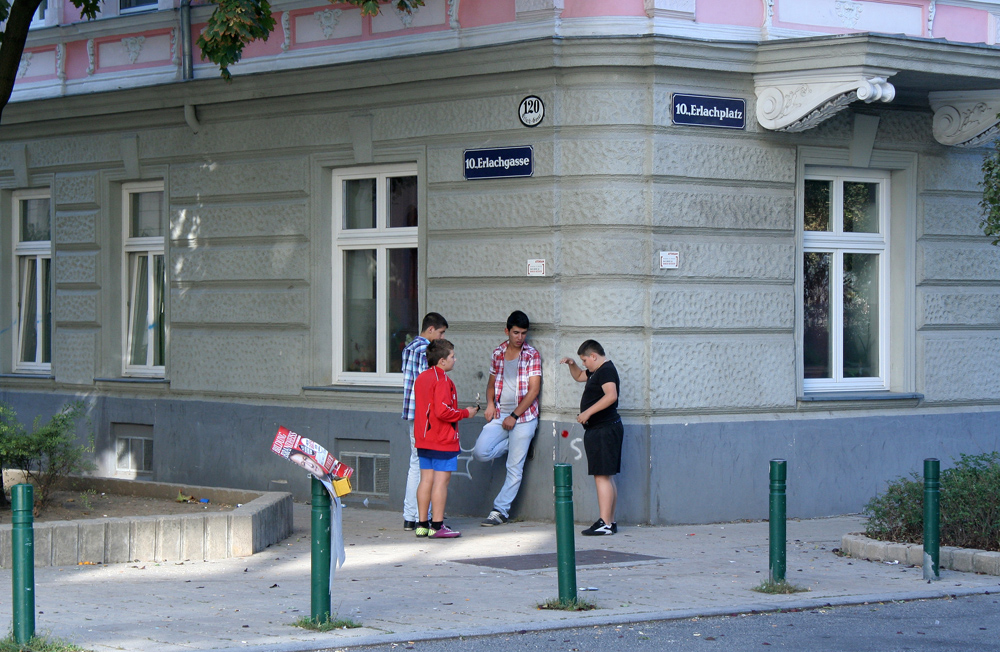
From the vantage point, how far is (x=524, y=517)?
11438 millimetres

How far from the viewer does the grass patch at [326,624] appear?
6.95m

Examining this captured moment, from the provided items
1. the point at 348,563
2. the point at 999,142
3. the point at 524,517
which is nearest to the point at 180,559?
the point at 348,563

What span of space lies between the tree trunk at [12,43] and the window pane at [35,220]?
5.87m

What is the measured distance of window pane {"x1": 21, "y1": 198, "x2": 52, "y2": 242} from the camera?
1576 centimetres

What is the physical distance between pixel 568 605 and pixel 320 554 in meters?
1.53

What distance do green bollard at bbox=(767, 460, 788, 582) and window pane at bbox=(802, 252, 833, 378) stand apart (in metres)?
4.36

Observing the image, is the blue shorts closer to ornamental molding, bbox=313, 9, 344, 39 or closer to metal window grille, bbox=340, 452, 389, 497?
metal window grille, bbox=340, 452, 389, 497

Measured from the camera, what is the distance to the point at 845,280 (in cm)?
1256

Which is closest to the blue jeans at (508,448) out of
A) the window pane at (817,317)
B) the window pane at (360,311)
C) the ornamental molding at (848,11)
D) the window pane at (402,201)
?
the window pane at (360,311)

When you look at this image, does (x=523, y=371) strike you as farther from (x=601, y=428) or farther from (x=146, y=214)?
(x=146, y=214)

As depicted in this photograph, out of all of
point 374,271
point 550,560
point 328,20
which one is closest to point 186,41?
point 328,20

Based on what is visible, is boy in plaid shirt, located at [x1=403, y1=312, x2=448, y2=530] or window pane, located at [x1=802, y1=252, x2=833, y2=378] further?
window pane, located at [x1=802, y1=252, x2=833, y2=378]

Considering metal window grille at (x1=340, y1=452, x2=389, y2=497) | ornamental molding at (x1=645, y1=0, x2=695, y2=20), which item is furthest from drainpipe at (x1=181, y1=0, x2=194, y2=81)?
Result: ornamental molding at (x1=645, y1=0, x2=695, y2=20)

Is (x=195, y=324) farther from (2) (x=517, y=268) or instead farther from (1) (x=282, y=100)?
(2) (x=517, y=268)
